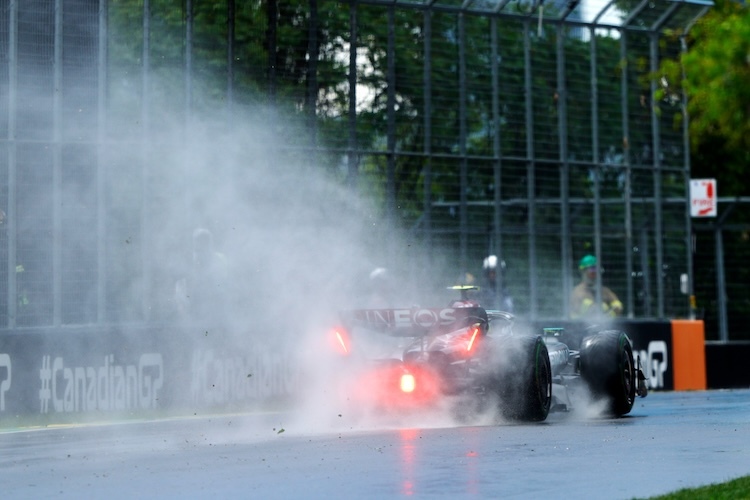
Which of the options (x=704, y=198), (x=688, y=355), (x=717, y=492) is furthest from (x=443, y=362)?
(x=704, y=198)

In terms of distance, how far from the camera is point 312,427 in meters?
13.9

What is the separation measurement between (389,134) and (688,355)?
20.1ft

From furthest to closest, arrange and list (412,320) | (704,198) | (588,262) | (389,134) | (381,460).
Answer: (704,198), (588,262), (389,134), (412,320), (381,460)

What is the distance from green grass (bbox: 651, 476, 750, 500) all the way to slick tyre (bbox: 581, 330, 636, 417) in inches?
229

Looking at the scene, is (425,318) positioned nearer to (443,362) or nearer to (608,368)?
(443,362)

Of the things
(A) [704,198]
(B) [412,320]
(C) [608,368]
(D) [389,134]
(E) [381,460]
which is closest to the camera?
(E) [381,460]

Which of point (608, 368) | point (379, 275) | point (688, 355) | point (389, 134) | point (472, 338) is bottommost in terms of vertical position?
point (688, 355)

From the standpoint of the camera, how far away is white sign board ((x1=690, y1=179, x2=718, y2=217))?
2538 cm

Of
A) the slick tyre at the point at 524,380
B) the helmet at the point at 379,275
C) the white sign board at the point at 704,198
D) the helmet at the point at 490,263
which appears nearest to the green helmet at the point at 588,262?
the helmet at the point at 490,263

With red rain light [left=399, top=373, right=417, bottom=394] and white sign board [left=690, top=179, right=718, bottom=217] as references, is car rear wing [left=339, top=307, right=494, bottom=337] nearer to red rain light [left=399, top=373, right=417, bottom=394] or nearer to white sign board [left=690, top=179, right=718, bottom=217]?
red rain light [left=399, top=373, right=417, bottom=394]

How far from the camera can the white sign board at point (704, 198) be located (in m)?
25.4

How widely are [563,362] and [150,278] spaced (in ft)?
18.8

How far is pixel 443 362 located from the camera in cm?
1357

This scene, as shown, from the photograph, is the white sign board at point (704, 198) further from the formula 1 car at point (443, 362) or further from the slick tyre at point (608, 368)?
the formula 1 car at point (443, 362)
